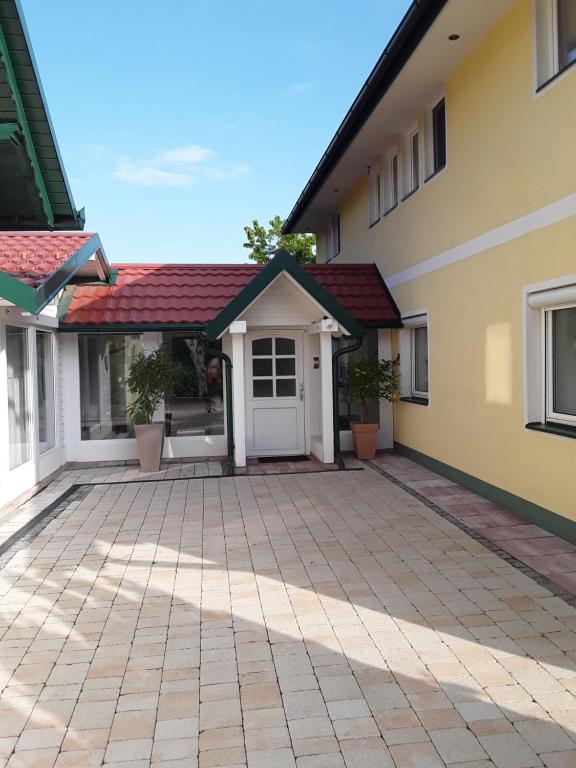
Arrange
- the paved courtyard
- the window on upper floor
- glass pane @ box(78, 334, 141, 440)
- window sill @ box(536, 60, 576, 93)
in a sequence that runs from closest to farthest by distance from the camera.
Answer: the paved courtyard
window sill @ box(536, 60, 576, 93)
the window on upper floor
glass pane @ box(78, 334, 141, 440)

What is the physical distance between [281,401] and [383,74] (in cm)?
562

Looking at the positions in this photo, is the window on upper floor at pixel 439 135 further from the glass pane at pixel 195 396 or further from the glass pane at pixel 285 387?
the glass pane at pixel 195 396

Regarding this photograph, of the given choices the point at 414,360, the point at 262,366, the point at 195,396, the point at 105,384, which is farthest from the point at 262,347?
the point at 105,384

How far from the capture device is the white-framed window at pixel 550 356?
6480 mm

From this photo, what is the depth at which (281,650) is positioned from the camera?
4.22 metres

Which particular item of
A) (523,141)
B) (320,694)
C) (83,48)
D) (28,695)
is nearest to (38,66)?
(523,141)

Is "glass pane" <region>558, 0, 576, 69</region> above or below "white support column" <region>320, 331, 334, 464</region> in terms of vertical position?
above

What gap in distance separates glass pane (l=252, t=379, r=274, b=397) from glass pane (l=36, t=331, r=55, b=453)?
11.5ft

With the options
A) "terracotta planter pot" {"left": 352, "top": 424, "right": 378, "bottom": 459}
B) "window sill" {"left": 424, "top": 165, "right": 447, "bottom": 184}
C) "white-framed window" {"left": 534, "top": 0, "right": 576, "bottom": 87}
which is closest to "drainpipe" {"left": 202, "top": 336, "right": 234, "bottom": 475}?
"terracotta planter pot" {"left": 352, "top": 424, "right": 378, "bottom": 459}

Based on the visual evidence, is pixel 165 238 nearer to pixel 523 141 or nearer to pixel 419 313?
pixel 419 313

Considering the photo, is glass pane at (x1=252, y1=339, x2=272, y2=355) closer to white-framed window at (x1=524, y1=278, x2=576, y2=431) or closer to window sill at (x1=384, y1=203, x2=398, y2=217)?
window sill at (x1=384, y1=203, x2=398, y2=217)

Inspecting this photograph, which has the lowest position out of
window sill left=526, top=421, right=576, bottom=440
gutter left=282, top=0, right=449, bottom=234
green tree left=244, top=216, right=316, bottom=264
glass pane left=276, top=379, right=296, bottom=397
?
window sill left=526, top=421, right=576, bottom=440

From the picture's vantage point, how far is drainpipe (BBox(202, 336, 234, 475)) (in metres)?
10.6

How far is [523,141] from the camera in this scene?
23.1ft
